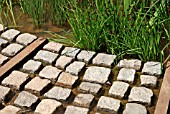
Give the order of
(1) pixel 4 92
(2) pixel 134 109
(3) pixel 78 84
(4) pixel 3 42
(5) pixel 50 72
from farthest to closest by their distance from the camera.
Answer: (4) pixel 3 42
(5) pixel 50 72
(3) pixel 78 84
(1) pixel 4 92
(2) pixel 134 109

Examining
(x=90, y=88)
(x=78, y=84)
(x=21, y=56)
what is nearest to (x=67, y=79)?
(x=78, y=84)

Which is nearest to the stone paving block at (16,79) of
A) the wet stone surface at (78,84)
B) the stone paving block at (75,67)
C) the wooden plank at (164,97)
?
the wet stone surface at (78,84)

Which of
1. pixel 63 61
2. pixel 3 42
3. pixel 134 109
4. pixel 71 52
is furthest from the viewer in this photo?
pixel 3 42

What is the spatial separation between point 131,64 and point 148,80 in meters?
0.26

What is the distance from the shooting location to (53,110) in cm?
298

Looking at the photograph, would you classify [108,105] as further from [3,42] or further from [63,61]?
[3,42]

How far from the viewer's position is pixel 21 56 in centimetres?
358

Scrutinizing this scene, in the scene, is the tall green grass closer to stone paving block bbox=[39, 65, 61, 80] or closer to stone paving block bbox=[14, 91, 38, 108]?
stone paving block bbox=[39, 65, 61, 80]

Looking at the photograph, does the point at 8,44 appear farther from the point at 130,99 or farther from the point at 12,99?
the point at 130,99

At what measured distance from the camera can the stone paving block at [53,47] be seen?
12.0 ft

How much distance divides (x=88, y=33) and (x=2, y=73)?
87 cm

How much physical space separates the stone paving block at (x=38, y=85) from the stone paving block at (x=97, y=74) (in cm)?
35

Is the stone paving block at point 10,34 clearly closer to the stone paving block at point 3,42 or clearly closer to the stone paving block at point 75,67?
the stone paving block at point 3,42

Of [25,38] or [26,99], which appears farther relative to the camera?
[25,38]
